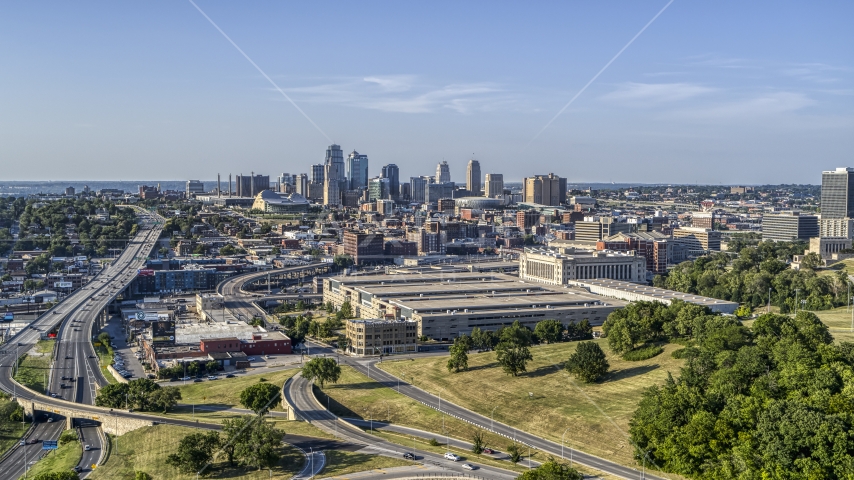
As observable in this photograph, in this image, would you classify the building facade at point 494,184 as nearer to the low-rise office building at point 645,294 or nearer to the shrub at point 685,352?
the low-rise office building at point 645,294

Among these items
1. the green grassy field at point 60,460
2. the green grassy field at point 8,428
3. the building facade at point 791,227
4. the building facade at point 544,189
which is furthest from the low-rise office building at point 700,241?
the green grassy field at point 60,460

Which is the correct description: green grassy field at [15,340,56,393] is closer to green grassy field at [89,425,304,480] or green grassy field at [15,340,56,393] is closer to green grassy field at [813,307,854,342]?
green grassy field at [89,425,304,480]

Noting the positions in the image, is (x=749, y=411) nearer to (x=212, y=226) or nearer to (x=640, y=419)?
(x=640, y=419)

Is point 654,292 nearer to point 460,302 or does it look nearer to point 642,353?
point 460,302

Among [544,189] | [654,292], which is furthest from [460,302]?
[544,189]

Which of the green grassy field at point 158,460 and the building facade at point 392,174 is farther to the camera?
the building facade at point 392,174

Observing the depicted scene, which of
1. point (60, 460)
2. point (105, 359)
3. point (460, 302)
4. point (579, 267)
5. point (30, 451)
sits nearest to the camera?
point (60, 460)
